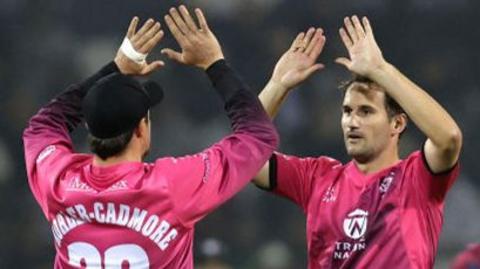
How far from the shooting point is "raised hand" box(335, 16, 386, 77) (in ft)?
11.7

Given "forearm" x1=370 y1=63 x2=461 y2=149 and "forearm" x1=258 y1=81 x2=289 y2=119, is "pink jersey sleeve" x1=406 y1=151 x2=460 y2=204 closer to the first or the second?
"forearm" x1=370 y1=63 x2=461 y2=149

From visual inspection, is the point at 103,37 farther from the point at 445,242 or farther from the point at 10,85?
the point at 445,242

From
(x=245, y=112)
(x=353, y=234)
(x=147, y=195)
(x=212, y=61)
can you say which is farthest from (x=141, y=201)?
(x=353, y=234)

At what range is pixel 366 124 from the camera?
3.75 meters

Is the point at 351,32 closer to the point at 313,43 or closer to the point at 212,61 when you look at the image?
the point at 313,43

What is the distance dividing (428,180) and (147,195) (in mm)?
967

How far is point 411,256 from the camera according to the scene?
3504 millimetres

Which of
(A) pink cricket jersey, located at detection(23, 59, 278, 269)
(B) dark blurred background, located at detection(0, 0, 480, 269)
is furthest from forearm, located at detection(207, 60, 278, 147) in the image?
(B) dark blurred background, located at detection(0, 0, 480, 269)

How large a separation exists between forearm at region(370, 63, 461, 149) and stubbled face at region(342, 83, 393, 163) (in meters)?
0.21

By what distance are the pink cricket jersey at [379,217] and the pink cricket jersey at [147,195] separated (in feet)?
1.78

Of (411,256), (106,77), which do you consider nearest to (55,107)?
(106,77)

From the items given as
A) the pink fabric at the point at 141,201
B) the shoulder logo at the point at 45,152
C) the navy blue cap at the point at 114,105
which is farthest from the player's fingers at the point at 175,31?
the shoulder logo at the point at 45,152

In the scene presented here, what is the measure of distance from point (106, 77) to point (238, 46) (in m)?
2.90

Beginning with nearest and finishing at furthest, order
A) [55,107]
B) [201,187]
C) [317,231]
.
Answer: [201,187]
[55,107]
[317,231]
